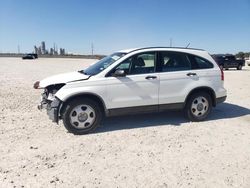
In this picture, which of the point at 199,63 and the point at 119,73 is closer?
the point at 119,73

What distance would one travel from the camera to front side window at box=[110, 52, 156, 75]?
231 inches

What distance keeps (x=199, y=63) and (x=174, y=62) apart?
2.36 feet

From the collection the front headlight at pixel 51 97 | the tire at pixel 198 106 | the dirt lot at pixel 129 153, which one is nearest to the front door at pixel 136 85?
the dirt lot at pixel 129 153

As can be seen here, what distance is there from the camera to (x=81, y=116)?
5531 mm

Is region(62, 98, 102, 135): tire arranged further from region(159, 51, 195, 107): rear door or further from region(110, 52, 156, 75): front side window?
region(159, 51, 195, 107): rear door

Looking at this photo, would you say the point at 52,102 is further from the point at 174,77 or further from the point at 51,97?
the point at 174,77

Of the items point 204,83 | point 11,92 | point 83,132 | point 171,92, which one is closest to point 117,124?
point 83,132

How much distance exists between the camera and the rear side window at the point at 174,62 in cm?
621

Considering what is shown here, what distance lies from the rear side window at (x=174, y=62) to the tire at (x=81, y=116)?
187 cm

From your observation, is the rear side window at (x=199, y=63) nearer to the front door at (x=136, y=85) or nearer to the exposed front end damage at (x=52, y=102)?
the front door at (x=136, y=85)

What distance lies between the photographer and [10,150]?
15.3 feet

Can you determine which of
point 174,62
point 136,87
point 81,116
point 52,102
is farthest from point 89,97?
point 174,62

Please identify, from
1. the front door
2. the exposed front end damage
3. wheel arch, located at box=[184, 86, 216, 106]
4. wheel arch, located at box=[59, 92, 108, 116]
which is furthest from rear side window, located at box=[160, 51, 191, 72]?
the exposed front end damage

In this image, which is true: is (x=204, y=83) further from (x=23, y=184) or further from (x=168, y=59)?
(x=23, y=184)
